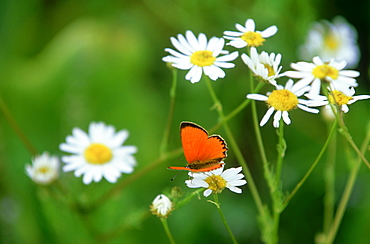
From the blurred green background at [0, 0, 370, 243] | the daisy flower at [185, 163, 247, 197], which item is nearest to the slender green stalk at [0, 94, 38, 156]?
the blurred green background at [0, 0, 370, 243]

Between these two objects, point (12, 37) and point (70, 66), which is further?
point (12, 37)

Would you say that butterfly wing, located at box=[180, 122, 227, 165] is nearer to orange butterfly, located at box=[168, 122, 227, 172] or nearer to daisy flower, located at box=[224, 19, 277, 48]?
orange butterfly, located at box=[168, 122, 227, 172]

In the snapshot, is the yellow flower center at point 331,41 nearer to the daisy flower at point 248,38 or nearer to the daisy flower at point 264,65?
the daisy flower at point 248,38

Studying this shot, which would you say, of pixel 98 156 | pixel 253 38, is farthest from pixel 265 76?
pixel 98 156

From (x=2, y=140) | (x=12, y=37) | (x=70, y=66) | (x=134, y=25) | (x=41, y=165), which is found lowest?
(x=41, y=165)

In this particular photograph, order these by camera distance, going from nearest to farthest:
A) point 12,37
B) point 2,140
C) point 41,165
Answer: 1. point 41,165
2. point 2,140
3. point 12,37

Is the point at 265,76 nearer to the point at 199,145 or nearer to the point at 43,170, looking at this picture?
the point at 199,145

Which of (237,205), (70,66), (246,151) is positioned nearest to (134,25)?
(70,66)

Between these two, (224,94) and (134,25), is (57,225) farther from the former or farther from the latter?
(134,25)
